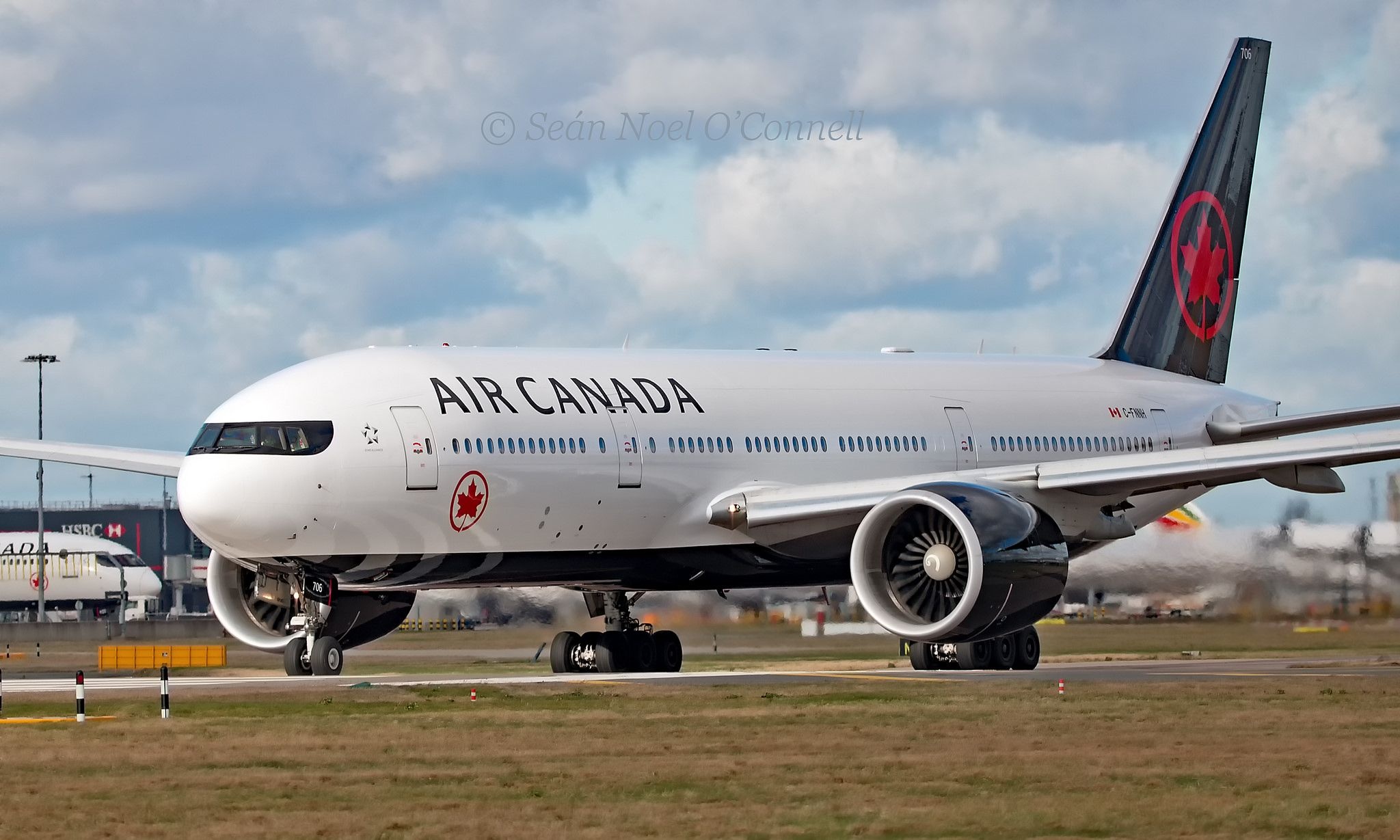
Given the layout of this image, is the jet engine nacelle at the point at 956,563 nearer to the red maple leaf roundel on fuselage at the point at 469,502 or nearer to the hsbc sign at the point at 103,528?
the red maple leaf roundel on fuselage at the point at 469,502

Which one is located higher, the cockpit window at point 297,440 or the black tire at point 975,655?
the cockpit window at point 297,440

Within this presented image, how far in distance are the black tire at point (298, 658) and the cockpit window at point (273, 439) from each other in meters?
3.17

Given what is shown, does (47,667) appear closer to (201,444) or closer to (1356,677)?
(201,444)

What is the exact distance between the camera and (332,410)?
89.1 feet

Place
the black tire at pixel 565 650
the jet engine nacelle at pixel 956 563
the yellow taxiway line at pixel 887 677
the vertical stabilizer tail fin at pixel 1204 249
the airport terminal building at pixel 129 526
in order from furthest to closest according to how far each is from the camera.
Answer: the airport terminal building at pixel 129 526, the vertical stabilizer tail fin at pixel 1204 249, the black tire at pixel 565 650, the jet engine nacelle at pixel 956 563, the yellow taxiway line at pixel 887 677

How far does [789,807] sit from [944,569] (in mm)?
13034

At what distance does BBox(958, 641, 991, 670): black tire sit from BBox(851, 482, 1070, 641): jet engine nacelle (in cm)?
277

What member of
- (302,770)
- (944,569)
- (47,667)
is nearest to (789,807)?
(302,770)

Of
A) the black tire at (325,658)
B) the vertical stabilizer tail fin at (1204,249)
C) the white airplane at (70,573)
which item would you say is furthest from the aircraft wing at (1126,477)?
the white airplane at (70,573)

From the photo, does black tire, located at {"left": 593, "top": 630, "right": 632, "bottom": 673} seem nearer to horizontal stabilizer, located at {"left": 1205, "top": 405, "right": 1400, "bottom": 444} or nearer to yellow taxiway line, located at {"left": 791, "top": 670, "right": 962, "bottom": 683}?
yellow taxiway line, located at {"left": 791, "top": 670, "right": 962, "bottom": 683}

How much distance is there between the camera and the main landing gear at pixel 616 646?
3166cm

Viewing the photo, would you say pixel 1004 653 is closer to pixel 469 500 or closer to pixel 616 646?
pixel 616 646

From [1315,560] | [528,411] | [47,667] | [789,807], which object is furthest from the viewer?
[47,667]

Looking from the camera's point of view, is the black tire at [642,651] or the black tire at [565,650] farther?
the black tire at [565,650]
